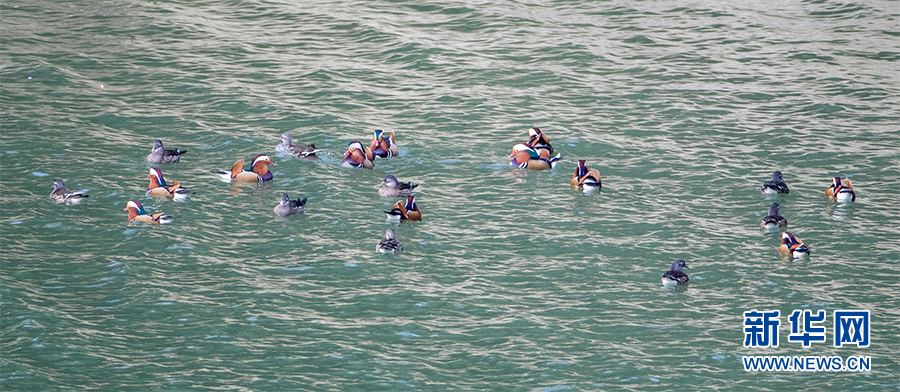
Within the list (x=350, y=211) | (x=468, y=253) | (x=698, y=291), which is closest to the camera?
(x=698, y=291)

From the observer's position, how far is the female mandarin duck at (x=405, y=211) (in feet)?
53.4

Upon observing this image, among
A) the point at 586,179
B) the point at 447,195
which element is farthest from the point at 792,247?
the point at 447,195

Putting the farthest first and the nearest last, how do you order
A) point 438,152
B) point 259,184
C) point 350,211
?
point 438,152
point 259,184
point 350,211

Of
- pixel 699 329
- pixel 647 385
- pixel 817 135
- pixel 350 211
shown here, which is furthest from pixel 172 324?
pixel 817 135

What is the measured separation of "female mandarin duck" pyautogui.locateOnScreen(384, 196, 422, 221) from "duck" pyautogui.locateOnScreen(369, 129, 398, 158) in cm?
328

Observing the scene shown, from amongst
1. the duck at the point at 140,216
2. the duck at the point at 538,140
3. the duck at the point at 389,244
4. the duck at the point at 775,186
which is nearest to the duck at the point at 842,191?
the duck at the point at 775,186

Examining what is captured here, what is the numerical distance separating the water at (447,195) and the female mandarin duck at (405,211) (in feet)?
0.63

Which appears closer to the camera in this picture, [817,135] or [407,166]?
[407,166]

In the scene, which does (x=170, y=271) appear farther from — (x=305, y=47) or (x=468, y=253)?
(x=305, y=47)

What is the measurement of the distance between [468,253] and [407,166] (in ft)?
15.1

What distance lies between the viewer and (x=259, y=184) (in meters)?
18.4

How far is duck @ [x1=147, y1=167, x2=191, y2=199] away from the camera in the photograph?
1731 centimetres

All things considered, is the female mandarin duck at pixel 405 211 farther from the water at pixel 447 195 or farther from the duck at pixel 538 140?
the duck at pixel 538 140

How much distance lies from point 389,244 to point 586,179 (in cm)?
470
